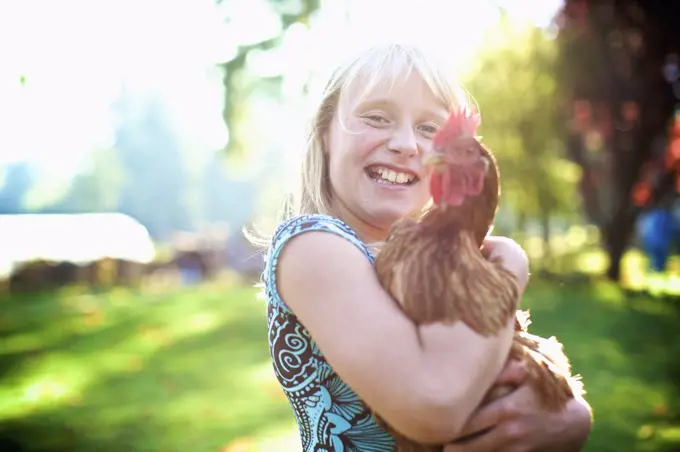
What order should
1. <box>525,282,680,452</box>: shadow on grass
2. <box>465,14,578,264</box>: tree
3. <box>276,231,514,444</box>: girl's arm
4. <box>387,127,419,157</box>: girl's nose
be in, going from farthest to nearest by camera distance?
1. <box>465,14,578,264</box>: tree
2. <box>525,282,680,452</box>: shadow on grass
3. <box>387,127,419,157</box>: girl's nose
4. <box>276,231,514,444</box>: girl's arm

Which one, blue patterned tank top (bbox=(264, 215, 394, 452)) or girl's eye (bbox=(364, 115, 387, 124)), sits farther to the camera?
girl's eye (bbox=(364, 115, 387, 124))

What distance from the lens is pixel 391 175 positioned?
171 centimetres

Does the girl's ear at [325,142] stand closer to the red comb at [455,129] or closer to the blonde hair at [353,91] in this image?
the blonde hair at [353,91]

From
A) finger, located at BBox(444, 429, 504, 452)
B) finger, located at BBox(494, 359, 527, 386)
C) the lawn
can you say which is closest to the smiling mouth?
finger, located at BBox(494, 359, 527, 386)

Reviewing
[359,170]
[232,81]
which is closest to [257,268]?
[232,81]

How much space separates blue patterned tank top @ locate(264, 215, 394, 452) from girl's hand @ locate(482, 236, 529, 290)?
288 mm

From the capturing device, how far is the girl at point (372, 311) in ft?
4.24

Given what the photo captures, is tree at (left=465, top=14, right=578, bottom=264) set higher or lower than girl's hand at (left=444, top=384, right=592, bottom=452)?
Result: lower

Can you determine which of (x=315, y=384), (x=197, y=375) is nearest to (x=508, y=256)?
(x=315, y=384)

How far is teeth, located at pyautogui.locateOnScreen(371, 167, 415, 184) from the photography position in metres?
1.71

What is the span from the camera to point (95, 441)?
5766 millimetres

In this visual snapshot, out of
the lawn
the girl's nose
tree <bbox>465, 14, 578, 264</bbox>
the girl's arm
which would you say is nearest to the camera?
the girl's arm

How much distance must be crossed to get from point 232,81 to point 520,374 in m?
16.3

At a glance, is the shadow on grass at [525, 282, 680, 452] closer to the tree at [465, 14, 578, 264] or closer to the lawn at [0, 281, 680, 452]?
the lawn at [0, 281, 680, 452]
